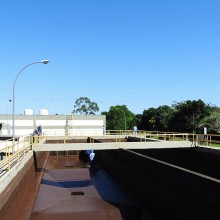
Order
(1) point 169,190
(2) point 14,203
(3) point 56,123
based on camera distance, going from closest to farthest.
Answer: (2) point 14,203
(1) point 169,190
(3) point 56,123

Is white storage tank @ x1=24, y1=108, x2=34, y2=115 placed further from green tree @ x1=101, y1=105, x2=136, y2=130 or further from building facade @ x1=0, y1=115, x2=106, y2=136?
green tree @ x1=101, y1=105, x2=136, y2=130

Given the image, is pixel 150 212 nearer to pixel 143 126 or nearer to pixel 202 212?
pixel 202 212

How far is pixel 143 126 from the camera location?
386ft

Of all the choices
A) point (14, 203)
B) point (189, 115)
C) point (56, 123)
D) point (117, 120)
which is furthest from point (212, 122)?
point (117, 120)

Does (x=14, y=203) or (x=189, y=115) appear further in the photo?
(x=189, y=115)

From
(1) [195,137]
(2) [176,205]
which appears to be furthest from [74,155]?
(2) [176,205]

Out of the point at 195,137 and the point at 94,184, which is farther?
the point at 195,137

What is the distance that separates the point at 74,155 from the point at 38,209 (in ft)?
94.5

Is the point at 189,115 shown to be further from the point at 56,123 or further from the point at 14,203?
the point at 14,203

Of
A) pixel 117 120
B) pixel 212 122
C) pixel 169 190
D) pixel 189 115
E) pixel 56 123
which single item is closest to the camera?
pixel 169 190

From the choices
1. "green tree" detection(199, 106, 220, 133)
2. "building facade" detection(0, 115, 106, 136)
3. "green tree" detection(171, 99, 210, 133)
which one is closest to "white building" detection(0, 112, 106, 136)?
"building facade" detection(0, 115, 106, 136)

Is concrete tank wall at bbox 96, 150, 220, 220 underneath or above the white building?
underneath

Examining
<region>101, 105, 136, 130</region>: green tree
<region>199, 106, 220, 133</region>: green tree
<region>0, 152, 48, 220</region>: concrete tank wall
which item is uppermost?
<region>101, 105, 136, 130</region>: green tree

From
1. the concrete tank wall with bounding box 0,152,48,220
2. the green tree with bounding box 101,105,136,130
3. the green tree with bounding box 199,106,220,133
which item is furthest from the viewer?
the green tree with bounding box 101,105,136,130
